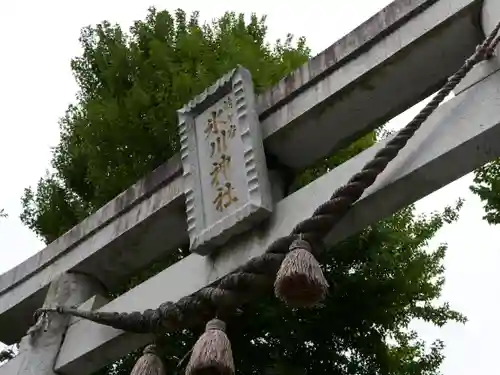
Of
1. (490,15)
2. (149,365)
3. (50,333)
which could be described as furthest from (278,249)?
(50,333)

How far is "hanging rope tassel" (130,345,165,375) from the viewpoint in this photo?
2865 mm

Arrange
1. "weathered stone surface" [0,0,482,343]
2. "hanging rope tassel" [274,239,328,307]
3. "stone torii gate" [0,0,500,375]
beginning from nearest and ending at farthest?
1. "hanging rope tassel" [274,239,328,307]
2. "stone torii gate" [0,0,500,375]
3. "weathered stone surface" [0,0,482,343]

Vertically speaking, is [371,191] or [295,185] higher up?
[295,185]

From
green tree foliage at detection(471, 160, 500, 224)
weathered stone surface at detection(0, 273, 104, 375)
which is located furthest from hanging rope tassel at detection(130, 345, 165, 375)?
green tree foliage at detection(471, 160, 500, 224)

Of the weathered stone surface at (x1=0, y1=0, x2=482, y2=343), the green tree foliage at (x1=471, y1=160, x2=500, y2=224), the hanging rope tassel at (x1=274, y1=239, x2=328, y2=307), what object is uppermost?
the green tree foliage at (x1=471, y1=160, x2=500, y2=224)

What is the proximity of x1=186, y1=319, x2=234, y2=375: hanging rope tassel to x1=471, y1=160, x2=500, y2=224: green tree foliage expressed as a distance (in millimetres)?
3375

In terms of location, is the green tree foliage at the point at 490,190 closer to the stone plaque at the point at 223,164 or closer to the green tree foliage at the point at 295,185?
the green tree foliage at the point at 295,185

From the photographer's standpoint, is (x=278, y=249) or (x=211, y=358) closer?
(x=211, y=358)

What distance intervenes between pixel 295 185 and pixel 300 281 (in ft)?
7.31

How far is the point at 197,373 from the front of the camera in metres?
2.58

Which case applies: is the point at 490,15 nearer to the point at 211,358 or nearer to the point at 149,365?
the point at 211,358

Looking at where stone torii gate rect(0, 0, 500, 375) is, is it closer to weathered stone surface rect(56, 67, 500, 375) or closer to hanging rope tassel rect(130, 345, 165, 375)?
weathered stone surface rect(56, 67, 500, 375)

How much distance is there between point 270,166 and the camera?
3.46 m

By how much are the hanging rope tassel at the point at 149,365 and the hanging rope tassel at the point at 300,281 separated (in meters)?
0.68
